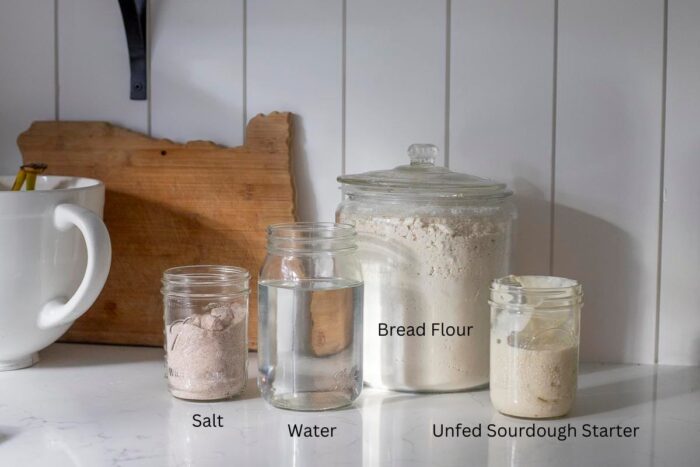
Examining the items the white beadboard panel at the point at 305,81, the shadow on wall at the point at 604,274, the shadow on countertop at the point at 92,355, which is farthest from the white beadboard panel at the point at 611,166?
the shadow on countertop at the point at 92,355

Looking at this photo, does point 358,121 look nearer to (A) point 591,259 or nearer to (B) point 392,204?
(B) point 392,204

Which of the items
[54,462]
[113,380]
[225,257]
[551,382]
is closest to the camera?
[54,462]

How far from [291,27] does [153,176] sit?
0.25 m

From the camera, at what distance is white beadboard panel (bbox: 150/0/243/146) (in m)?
1.11

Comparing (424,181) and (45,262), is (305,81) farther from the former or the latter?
(45,262)

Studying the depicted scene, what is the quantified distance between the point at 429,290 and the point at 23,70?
0.62m

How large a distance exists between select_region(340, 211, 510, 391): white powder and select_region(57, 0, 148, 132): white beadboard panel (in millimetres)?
382

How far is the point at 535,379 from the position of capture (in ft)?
2.81

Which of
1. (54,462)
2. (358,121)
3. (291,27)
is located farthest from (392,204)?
(54,462)

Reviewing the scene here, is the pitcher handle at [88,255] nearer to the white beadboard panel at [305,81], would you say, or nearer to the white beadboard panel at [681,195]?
the white beadboard panel at [305,81]

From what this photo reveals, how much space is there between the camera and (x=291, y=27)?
1.10 m

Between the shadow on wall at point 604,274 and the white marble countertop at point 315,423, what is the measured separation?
0.04 metres

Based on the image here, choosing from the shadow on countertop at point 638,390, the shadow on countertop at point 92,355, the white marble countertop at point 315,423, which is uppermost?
the shadow on countertop at point 92,355

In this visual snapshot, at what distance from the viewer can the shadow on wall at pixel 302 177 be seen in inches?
43.5
